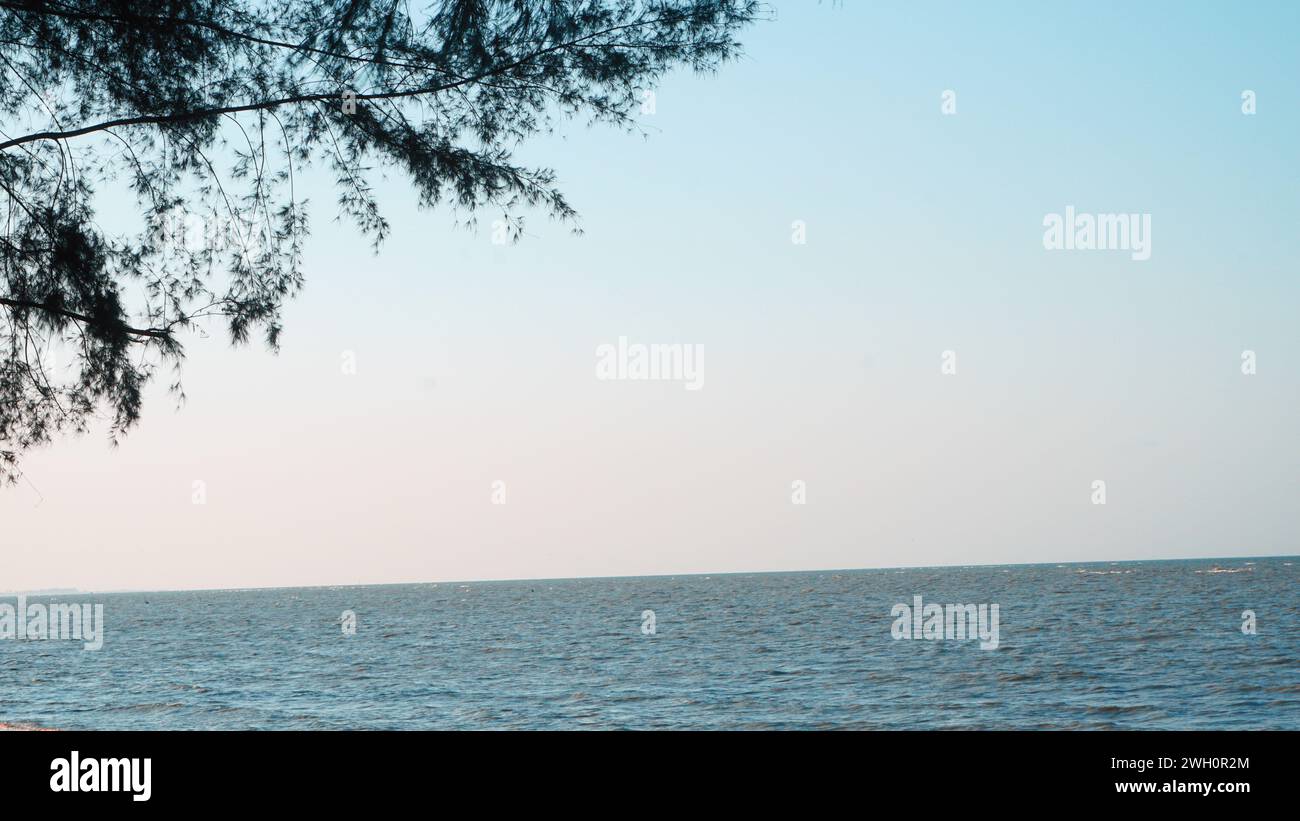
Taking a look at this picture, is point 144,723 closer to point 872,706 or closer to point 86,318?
point 872,706

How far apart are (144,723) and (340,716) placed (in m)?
5.10

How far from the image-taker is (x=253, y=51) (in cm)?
832

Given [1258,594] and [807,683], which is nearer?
[807,683]

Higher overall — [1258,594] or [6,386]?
[6,386]

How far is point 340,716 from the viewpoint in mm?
29047
